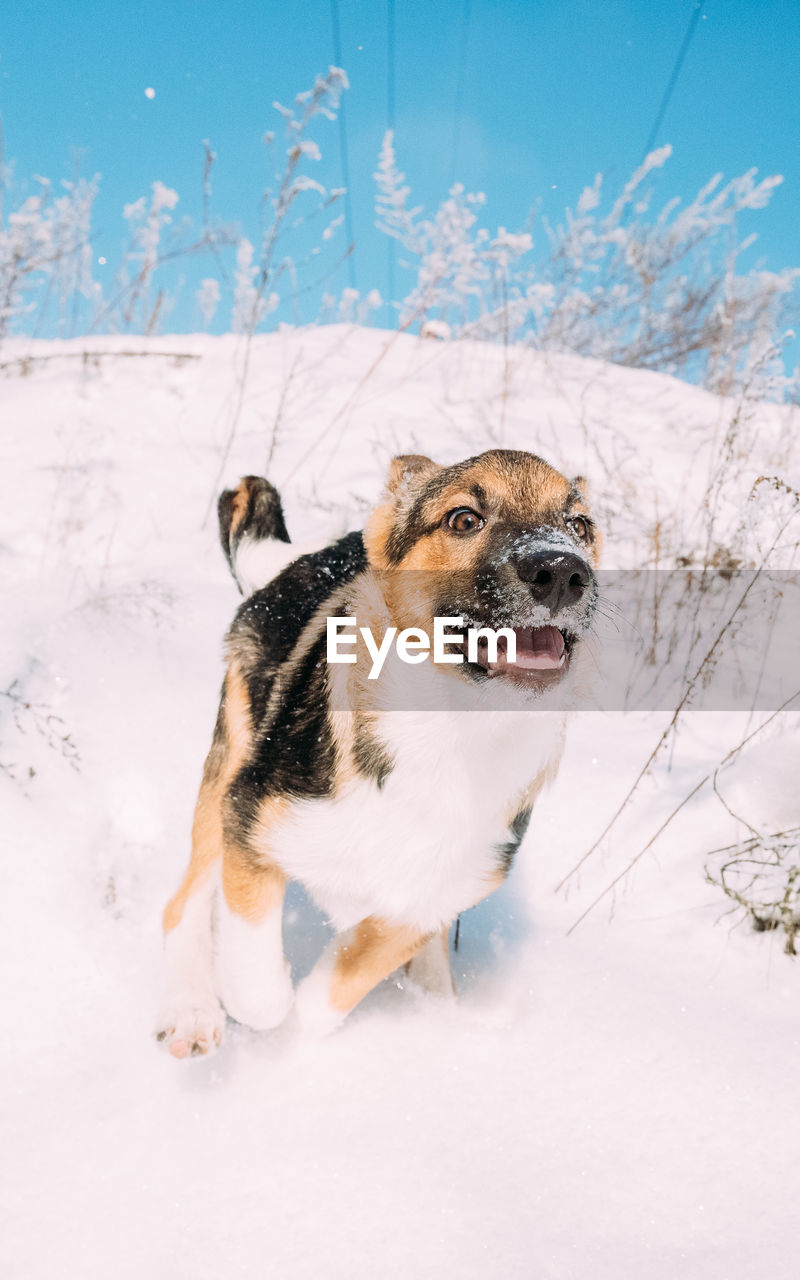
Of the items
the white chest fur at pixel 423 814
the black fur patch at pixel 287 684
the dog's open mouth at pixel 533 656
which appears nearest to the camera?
the dog's open mouth at pixel 533 656

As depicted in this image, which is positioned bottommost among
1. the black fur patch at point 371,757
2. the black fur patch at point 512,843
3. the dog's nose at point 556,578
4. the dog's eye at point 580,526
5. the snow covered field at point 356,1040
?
the snow covered field at point 356,1040

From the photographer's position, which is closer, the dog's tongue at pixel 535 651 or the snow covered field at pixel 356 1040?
the snow covered field at pixel 356 1040

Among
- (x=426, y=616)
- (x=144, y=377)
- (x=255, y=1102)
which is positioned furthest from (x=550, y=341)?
(x=255, y=1102)

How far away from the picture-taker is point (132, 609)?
3.71 metres

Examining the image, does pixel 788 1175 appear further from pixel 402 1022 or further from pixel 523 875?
pixel 523 875

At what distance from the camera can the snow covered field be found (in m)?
1.52

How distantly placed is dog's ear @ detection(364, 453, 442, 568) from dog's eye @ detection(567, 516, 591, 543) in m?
0.41

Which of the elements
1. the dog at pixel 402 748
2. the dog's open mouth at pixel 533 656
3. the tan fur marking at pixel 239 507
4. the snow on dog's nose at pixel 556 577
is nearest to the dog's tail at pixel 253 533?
the tan fur marking at pixel 239 507

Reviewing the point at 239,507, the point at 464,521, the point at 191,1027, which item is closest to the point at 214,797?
the point at 191,1027

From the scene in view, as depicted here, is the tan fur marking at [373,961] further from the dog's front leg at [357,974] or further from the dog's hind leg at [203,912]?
the dog's hind leg at [203,912]

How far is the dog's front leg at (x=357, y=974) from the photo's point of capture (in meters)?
2.08

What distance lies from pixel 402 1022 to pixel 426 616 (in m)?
1.17

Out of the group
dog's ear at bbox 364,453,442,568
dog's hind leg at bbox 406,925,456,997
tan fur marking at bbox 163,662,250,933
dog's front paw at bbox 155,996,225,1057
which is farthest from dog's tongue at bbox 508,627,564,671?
dog's front paw at bbox 155,996,225,1057

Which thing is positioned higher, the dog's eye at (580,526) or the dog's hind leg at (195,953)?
the dog's eye at (580,526)
